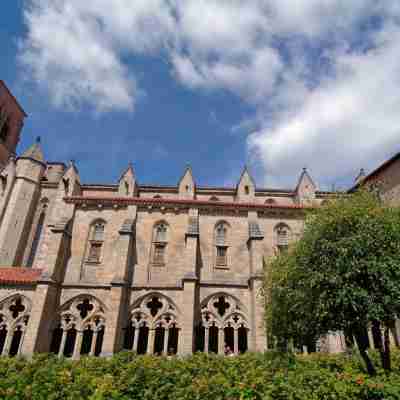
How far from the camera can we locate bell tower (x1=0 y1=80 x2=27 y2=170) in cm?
4339

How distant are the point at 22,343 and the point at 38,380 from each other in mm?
15563

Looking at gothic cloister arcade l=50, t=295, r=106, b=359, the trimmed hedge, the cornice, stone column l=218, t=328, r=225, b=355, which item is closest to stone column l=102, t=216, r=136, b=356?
gothic cloister arcade l=50, t=295, r=106, b=359

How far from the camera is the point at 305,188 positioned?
36281mm

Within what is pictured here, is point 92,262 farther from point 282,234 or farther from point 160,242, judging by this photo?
point 282,234

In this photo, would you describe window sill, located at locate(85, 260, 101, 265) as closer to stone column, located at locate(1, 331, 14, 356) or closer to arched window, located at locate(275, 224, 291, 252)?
stone column, located at locate(1, 331, 14, 356)

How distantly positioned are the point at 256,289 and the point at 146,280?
799 cm

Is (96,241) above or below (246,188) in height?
below

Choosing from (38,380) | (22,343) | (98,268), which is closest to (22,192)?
(98,268)

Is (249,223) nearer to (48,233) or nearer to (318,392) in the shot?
(318,392)

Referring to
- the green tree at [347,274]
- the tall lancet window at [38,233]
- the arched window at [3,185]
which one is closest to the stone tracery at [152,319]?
the green tree at [347,274]

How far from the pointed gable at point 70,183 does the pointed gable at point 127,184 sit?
492 centimetres

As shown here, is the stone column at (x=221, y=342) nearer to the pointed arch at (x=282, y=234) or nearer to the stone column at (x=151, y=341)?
the stone column at (x=151, y=341)

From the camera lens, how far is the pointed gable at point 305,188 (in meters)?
35.7

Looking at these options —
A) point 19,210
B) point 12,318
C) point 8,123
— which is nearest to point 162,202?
point 12,318
